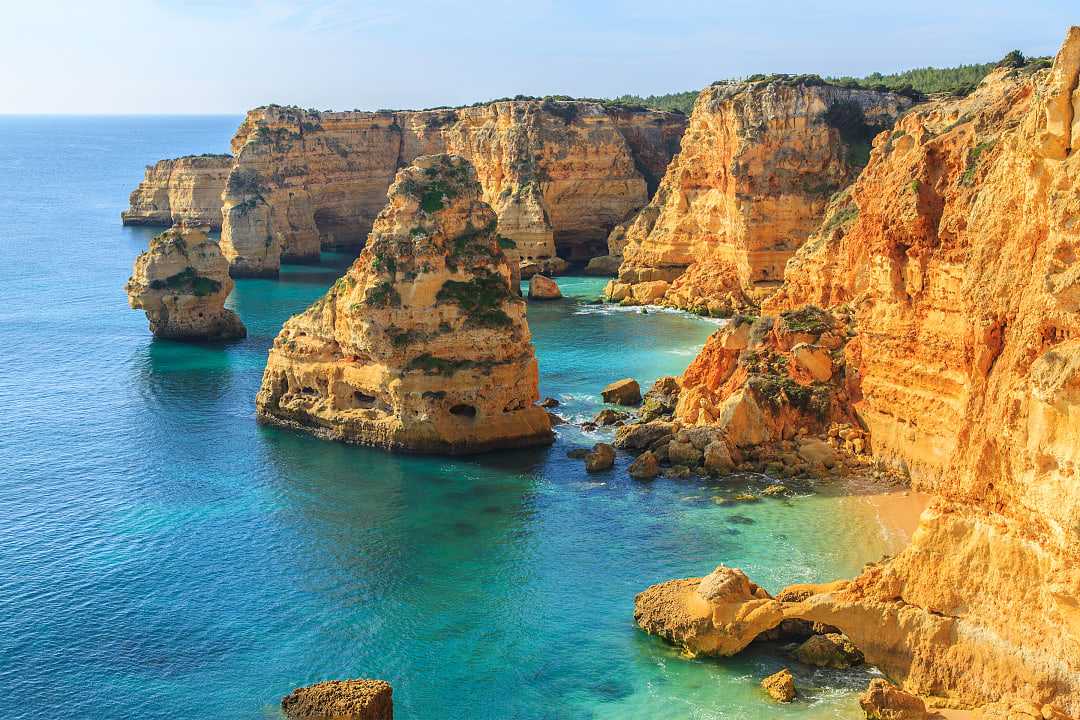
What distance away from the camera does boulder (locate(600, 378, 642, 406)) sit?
155 feet

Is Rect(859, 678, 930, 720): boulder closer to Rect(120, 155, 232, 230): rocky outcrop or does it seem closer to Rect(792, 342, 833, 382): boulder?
Rect(792, 342, 833, 382): boulder

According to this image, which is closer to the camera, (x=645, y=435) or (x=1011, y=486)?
(x=1011, y=486)

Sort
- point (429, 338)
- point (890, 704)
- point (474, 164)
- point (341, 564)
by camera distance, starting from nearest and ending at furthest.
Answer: point (890, 704), point (341, 564), point (429, 338), point (474, 164)

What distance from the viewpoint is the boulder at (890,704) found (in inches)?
818

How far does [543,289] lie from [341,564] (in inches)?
1802

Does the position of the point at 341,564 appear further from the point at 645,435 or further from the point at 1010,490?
the point at 1010,490

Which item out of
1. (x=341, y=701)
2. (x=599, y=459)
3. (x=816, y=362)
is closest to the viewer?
(x=341, y=701)

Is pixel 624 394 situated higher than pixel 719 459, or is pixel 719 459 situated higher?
pixel 624 394

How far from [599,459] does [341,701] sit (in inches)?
698

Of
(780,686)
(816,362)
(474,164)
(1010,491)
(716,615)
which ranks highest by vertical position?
(474,164)

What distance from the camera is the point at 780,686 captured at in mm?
23016

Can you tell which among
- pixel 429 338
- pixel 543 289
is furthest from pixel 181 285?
pixel 429 338

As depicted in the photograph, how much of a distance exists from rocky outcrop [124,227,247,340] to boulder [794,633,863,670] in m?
46.6

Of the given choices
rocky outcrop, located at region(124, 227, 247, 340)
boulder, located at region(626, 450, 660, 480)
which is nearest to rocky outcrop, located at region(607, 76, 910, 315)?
rocky outcrop, located at region(124, 227, 247, 340)
